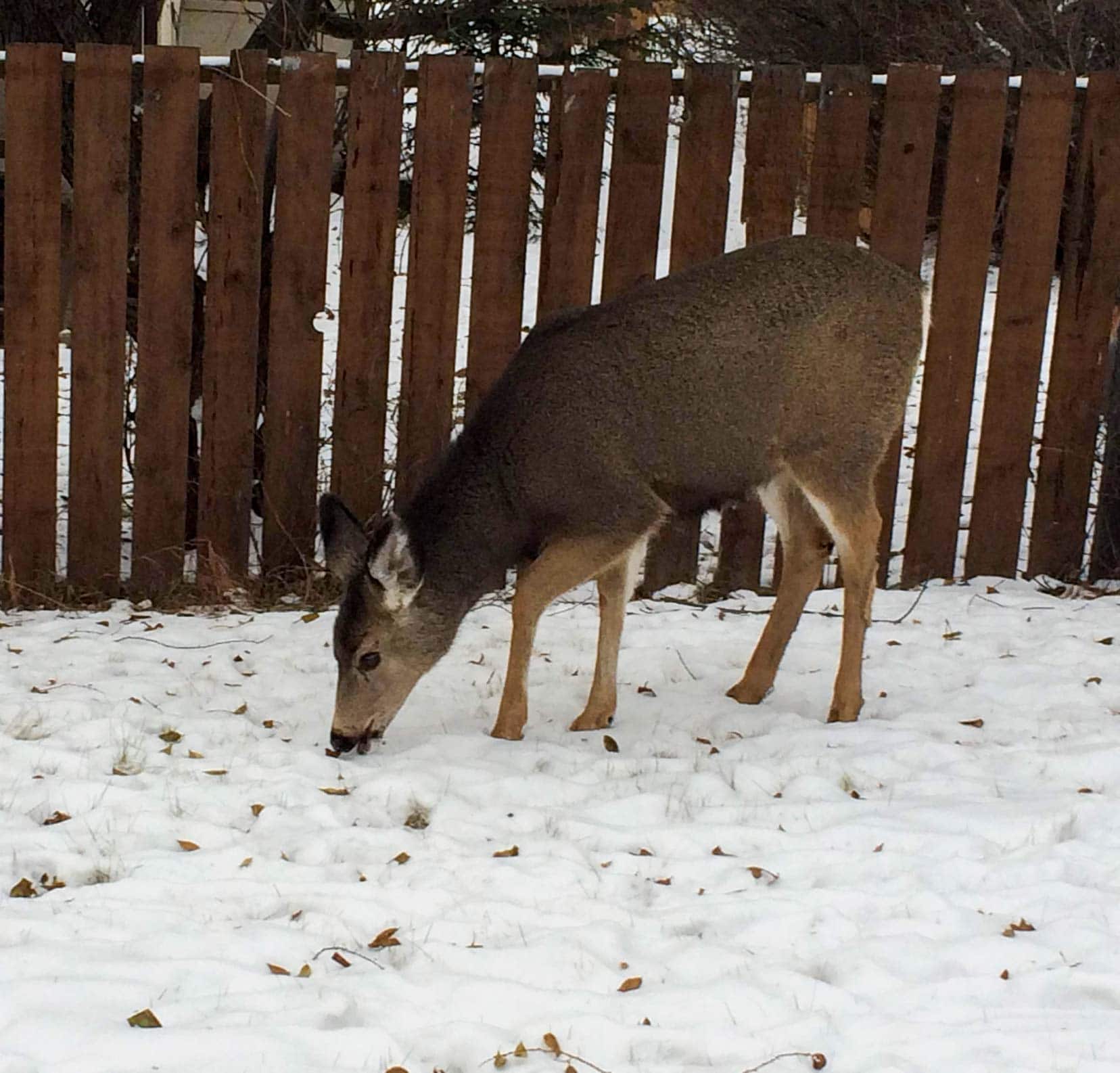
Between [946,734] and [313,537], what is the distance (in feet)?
11.8

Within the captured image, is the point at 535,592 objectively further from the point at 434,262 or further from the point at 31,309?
the point at 31,309

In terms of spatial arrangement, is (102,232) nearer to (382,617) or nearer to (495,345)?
(495,345)

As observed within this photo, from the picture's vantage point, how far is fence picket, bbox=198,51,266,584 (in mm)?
7422

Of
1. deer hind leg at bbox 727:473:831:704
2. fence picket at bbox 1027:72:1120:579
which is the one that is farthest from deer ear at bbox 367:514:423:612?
fence picket at bbox 1027:72:1120:579

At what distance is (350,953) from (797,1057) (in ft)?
3.97

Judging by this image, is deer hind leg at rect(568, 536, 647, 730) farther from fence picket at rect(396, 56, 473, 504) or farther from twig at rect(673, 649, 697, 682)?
fence picket at rect(396, 56, 473, 504)

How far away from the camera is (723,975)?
12.7 feet

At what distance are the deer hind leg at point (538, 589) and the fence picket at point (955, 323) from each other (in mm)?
2656

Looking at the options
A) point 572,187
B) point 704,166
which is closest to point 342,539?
point 572,187

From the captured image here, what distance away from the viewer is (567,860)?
15.3 feet

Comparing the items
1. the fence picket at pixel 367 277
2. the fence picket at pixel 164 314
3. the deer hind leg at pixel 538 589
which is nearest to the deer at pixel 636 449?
the deer hind leg at pixel 538 589

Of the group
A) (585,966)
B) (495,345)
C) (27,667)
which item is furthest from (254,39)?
(585,966)

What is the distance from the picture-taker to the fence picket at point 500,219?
748 centimetres

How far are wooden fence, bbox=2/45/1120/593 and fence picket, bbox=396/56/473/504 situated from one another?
1cm
